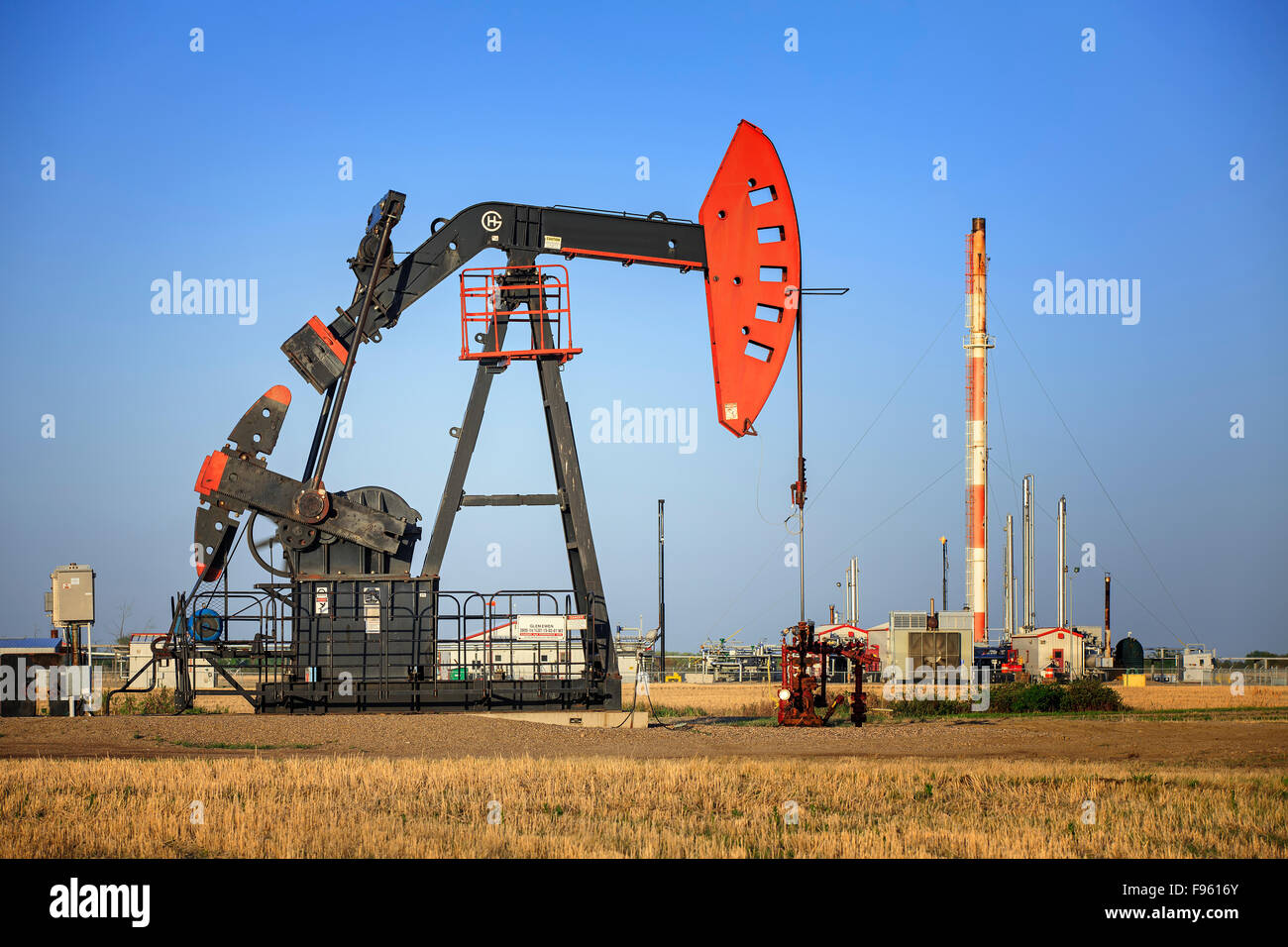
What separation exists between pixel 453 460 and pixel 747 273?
16.5 ft

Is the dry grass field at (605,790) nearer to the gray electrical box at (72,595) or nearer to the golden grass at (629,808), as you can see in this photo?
the golden grass at (629,808)

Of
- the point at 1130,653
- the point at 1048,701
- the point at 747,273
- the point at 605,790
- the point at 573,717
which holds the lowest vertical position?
the point at 1130,653

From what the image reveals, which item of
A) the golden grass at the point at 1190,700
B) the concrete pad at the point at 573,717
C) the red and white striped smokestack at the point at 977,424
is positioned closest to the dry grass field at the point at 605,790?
the concrete pad at the point at 573,717

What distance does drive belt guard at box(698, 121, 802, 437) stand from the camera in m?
17.6

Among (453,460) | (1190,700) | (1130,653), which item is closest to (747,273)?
(453,460)

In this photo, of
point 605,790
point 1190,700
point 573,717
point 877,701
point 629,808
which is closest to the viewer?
point 629,808

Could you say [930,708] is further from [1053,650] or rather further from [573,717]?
[1053,650]

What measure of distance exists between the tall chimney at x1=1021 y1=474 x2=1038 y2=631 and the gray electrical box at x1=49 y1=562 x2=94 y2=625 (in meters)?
51.1

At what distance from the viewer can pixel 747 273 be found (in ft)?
58.7

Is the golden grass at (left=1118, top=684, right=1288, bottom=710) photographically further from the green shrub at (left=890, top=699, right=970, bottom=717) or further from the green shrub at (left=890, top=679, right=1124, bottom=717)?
the green shrub at (left=890, top=699, right=970, bottom=717)

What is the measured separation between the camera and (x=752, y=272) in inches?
704

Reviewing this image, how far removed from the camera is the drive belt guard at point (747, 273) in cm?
1758

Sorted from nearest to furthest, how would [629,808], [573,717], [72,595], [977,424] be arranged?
[629,808], [573,717], [72,595], [977,424]

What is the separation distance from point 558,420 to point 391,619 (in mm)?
3659
